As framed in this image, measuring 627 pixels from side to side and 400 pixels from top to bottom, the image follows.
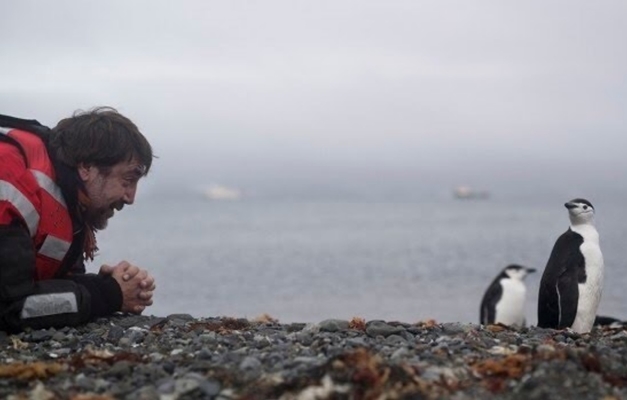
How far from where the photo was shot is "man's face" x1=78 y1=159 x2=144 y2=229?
562cm

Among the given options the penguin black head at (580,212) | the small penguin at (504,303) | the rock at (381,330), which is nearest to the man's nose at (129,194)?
the rock at (381,330)

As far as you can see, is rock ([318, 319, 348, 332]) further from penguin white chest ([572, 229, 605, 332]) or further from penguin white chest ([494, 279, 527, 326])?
penguin white chest ([494, 279, 527, 326])

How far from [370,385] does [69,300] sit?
7.47ft

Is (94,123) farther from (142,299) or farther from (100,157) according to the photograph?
(142,299)

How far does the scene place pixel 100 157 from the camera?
5574 millimetres

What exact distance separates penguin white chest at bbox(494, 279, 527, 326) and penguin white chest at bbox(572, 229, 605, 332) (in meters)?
6.08

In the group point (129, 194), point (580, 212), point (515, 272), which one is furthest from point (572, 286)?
point (515, 272)

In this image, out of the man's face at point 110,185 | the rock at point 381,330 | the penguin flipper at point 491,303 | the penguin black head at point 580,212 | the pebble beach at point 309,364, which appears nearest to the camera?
the pebble beach at point 309,364

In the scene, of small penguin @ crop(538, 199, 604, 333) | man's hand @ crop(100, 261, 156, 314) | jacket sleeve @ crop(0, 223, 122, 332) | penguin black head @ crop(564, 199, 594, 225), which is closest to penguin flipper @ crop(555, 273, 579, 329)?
small penguin @ crop(538, 199, 604, 333)

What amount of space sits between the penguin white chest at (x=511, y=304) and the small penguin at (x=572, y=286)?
238 inches

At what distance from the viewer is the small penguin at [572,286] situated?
334 inches

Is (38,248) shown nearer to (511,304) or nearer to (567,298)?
(567,298)

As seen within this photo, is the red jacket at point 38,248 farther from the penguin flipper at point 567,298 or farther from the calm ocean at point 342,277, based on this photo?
the calm ocean at point 342,277

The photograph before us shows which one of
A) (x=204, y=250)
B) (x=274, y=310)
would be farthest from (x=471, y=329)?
(x=204, y=250)
